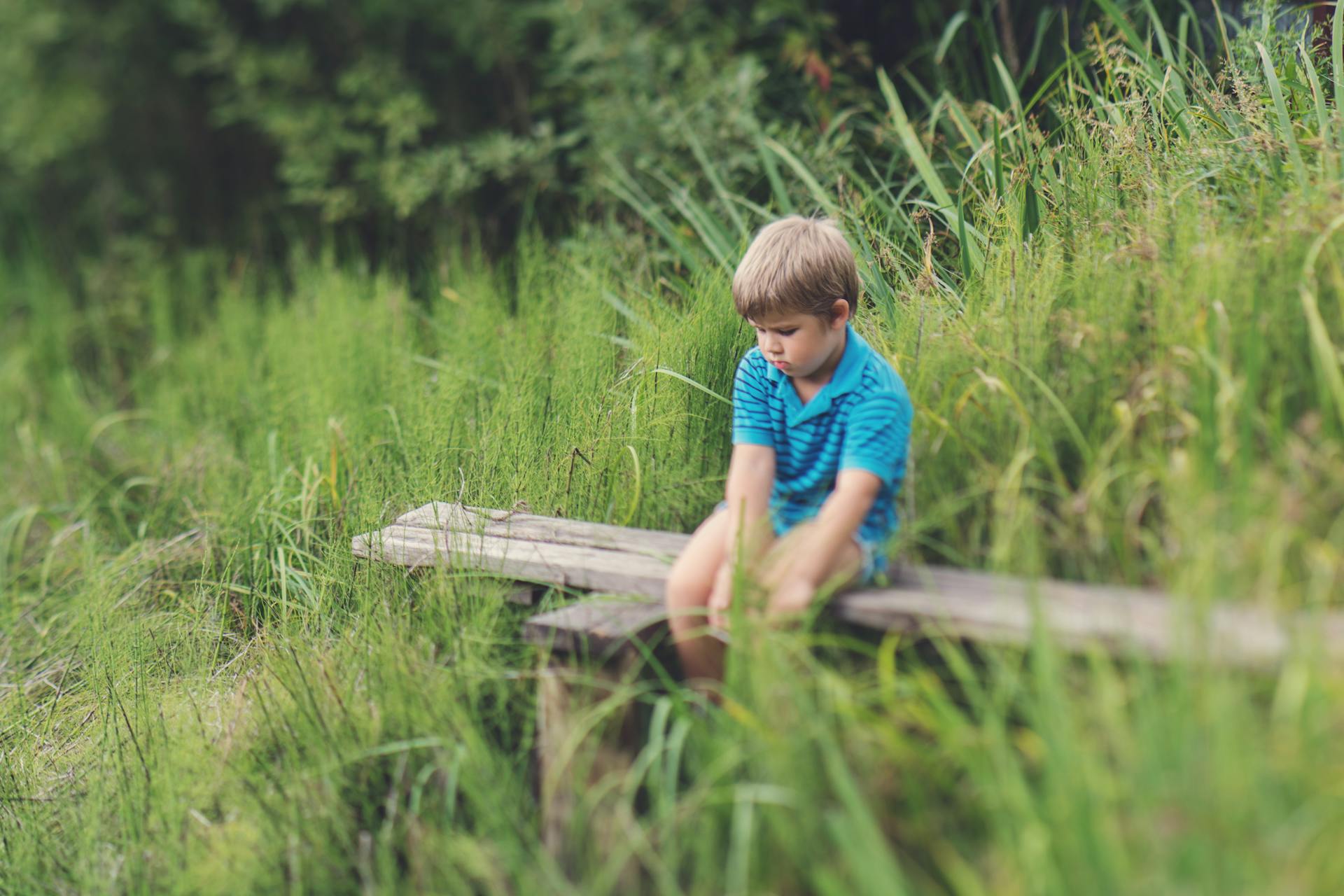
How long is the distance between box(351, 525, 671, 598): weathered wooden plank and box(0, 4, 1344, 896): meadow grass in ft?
0.18

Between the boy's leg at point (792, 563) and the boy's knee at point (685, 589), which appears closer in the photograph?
the boy's leg at point (792, 563)

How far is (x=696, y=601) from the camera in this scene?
2141 millimetres

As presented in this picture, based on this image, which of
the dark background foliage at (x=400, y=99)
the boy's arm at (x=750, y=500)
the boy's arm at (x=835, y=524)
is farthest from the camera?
the dark background foliage at (x=400, y=99)

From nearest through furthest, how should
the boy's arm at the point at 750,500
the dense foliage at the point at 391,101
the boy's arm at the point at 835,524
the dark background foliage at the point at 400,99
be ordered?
1. the boy's arm at the point at 835,524
2. the boy's arm at the point at 750,500
3. the dark background foliage at the point at 400,99
4. the dense foliage at the point at 391,101

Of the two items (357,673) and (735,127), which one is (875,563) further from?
(735,127)

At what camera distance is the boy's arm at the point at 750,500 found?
2.12 m

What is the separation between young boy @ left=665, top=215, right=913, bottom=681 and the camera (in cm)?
206

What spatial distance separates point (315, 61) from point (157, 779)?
510 centimetres

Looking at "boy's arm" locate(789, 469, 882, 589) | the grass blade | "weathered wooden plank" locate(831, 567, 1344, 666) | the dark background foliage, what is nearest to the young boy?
"boy's arm" locate(789, 469, 882, 589)

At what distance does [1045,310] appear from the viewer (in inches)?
94.1

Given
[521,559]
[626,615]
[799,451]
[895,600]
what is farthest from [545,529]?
Result: [895,600]

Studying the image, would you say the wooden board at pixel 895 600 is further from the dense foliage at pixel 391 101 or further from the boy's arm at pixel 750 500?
the dense foliage at pixel 391 101

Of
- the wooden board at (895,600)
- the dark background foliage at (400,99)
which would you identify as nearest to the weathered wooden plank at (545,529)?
the wooden board at (895,600)

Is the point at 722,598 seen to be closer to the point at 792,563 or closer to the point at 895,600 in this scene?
the point at 792,563
